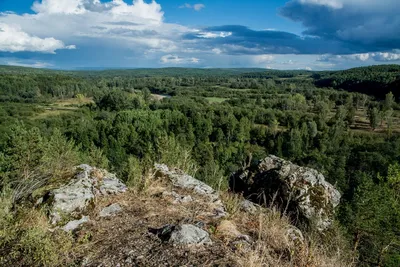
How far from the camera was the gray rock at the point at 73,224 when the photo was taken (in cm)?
443

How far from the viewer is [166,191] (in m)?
6.08

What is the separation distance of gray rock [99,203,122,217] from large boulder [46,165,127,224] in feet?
1.16

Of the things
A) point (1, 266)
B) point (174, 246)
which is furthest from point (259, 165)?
point (1, 266)

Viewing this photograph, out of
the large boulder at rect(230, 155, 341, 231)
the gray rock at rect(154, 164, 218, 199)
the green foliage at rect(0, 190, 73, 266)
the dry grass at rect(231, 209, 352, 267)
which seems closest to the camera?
the green foliage at rect(0, 190, 73, 266)

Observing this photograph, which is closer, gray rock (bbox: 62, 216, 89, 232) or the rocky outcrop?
gray rock (bbox: 62, 216, 89, 232)

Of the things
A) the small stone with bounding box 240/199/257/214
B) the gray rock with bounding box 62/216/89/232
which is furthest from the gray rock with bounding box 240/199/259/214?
the gray rock with bounding box 62/216/89/232

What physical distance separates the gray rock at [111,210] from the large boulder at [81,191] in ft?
1.16

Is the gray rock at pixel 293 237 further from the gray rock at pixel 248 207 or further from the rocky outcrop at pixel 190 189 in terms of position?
the rocky outcrop at pixel 190 189

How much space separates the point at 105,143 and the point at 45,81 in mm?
114118

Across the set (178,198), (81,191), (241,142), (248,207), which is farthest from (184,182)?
(241,142)

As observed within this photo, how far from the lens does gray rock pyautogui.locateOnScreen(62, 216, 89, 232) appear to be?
14.5ft

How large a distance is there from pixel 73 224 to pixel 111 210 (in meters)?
0.70

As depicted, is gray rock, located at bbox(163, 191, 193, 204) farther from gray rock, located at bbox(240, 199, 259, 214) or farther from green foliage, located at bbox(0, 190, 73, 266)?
green foliage, located at bbox(0, 190, 73, 266)

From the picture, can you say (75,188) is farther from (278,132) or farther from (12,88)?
(12,88)
